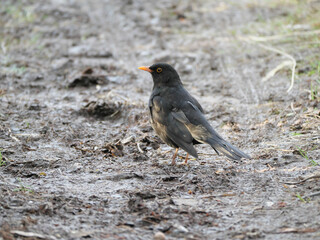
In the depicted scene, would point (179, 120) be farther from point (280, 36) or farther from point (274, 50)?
point (280, 36)

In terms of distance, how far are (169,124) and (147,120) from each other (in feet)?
4.75

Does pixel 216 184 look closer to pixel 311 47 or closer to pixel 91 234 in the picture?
pixel 91 234

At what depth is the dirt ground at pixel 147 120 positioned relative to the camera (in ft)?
12.5

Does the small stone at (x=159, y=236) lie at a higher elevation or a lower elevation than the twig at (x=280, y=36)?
lower

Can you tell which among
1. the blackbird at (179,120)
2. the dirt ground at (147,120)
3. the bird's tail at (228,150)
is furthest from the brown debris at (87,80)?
the bird's tail at (228,150)

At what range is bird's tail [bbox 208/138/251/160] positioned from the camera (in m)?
5.00

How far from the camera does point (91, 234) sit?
138 inches

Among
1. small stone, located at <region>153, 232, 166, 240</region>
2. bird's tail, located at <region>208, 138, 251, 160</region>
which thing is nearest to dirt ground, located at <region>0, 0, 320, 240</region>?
small stone, located at <region>153, 232, 166, 240</region>

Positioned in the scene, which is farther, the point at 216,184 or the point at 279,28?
the point at 279,28

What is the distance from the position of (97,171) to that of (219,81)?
4.08 m

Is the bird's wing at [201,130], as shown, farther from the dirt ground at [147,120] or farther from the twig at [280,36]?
the twig at [280,36]

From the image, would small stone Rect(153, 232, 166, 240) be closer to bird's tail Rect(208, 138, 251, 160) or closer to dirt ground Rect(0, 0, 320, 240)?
dirt ground Rect(0, 0, 320, 240)

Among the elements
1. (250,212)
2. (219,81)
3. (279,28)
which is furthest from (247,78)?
(250,212)

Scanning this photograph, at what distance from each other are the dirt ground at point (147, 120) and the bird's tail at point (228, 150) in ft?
0.54
